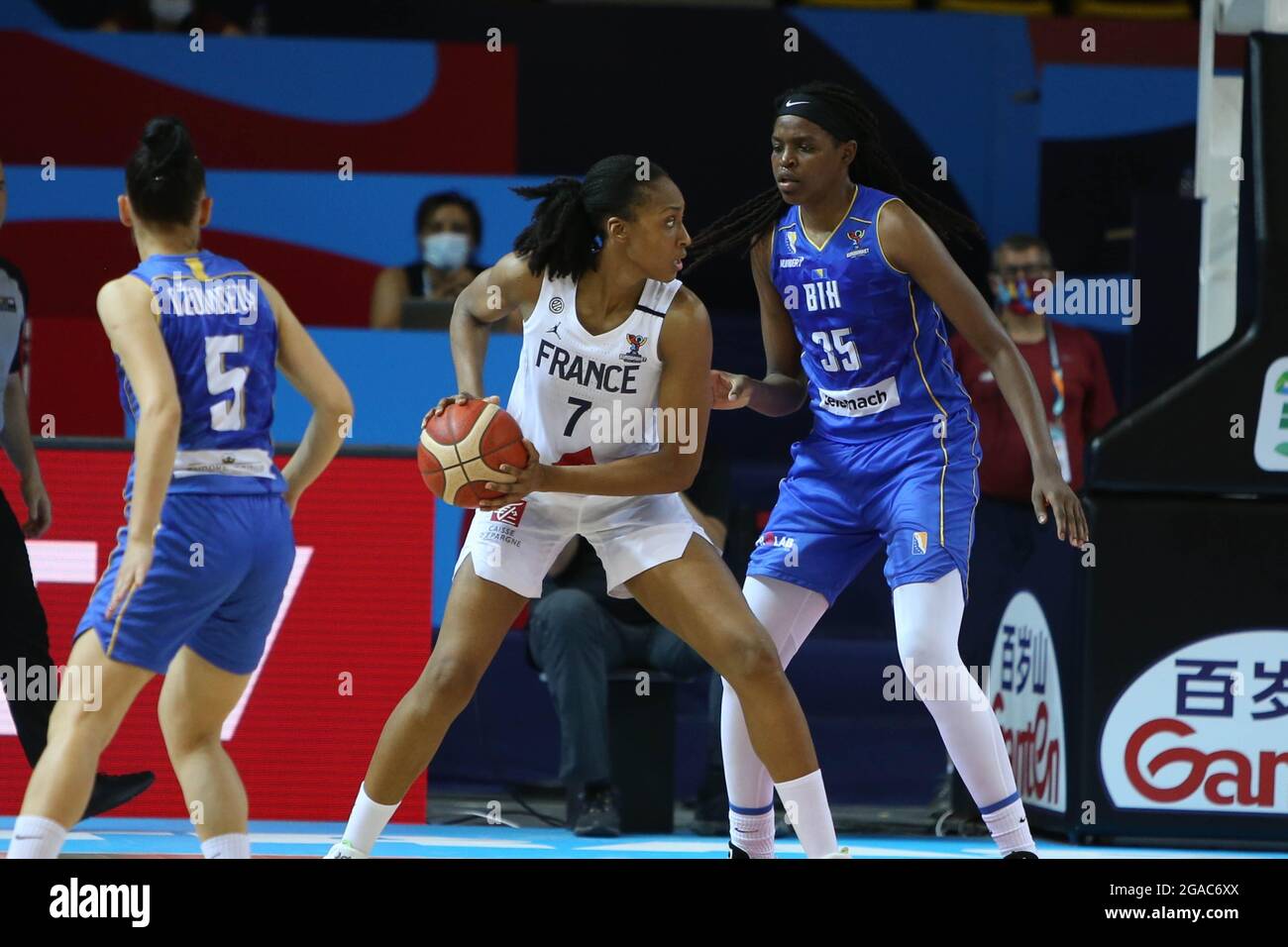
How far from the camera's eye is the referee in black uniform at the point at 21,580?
550cm

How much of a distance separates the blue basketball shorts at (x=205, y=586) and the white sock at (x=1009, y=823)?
190cm

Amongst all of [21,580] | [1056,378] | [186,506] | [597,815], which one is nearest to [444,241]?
[1056,378]

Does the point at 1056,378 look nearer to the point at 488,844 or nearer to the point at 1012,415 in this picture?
the point at 1012,415

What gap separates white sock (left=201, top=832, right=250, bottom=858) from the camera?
4168 mm

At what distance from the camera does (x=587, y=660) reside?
21.0 feet

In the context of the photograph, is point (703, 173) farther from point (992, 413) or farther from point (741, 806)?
point (741, 806)

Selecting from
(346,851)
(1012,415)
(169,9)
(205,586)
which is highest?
(169,9)

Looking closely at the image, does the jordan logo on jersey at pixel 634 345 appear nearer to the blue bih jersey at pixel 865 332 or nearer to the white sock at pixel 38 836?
the blue bih jersey at pixel 865 332

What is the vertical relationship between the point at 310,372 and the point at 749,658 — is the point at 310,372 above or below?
above

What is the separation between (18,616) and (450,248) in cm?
314

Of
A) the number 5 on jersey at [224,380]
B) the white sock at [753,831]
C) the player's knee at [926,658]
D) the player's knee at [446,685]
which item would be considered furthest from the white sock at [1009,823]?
the number 5 on jersey at [224,380]

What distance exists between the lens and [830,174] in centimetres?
487
